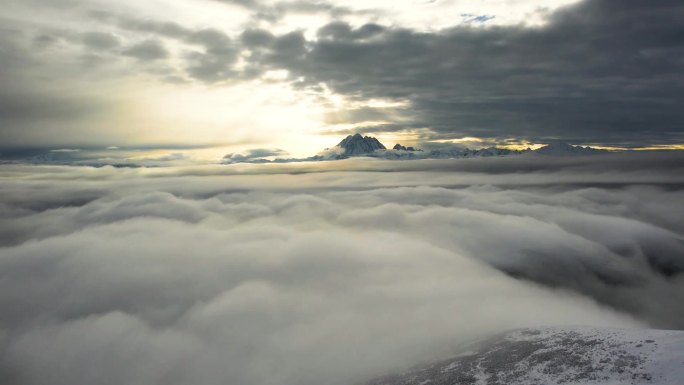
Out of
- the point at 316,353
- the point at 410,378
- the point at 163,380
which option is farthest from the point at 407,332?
the point at 163,380

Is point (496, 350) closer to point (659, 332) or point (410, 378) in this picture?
point (410, 378)

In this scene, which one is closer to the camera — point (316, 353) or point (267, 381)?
point (267, 381)

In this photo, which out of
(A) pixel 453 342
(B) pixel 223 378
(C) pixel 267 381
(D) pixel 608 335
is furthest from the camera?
(B) pixel 223 378

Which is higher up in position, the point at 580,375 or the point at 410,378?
the point at 580,375

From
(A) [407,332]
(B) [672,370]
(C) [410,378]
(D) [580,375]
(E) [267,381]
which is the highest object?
(B) [672,370]

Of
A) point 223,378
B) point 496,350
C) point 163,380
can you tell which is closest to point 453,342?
point 496,350

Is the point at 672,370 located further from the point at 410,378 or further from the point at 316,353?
the point at 316,353

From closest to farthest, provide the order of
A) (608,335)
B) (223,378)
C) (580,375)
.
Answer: (580,375) → (608,335) → (223,378)
